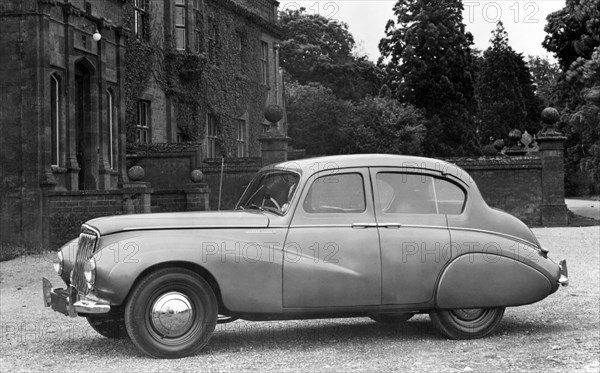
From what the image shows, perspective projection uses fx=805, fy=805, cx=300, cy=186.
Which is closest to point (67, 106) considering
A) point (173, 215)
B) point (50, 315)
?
point (50, 315)

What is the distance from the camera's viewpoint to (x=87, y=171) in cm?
1903

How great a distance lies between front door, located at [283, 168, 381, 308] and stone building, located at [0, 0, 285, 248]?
9832 mm

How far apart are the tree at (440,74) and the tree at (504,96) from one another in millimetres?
17236

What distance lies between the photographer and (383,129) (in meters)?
42.8

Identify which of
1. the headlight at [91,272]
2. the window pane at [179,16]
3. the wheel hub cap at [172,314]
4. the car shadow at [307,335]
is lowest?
the car shadow at [307,335]

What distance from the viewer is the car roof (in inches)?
283

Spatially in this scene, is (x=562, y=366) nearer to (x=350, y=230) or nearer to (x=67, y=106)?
(x=350, y=230)

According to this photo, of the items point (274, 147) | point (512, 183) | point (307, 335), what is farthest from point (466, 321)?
point (512, 183)

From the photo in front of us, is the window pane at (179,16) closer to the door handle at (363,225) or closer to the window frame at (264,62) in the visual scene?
the window frame at (264,62)

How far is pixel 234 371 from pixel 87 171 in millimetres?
13906

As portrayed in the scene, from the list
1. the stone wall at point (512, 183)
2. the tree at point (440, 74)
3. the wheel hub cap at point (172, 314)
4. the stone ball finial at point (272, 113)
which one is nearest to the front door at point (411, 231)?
the wheel hub cap at point (172, 314)

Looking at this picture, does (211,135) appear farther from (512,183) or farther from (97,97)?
(512,183)

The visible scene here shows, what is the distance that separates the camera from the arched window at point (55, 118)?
1727 centimetres

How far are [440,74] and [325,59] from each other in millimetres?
9142
